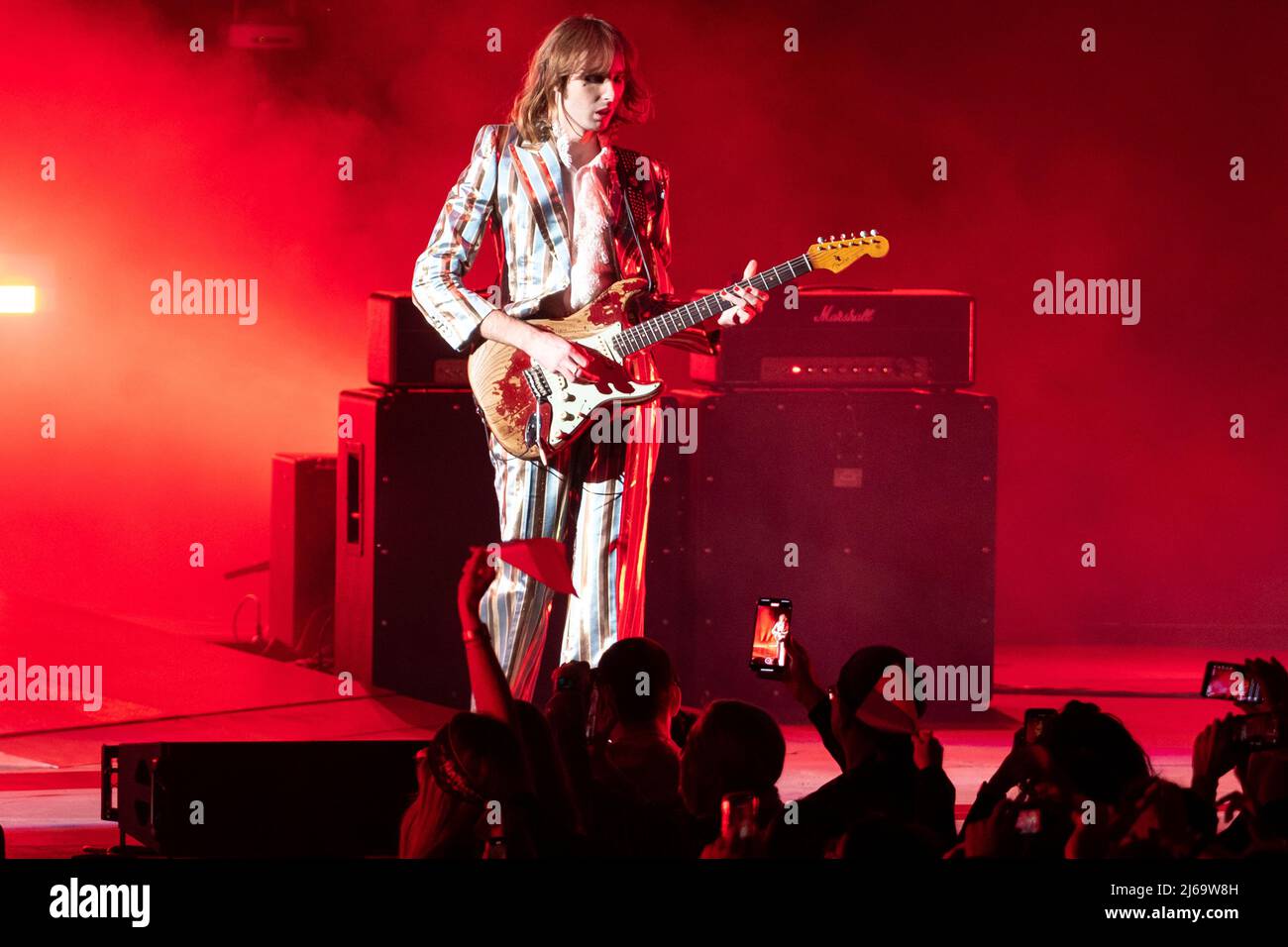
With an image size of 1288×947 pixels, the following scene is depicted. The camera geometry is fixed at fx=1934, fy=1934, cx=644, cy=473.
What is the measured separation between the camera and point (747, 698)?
5.64 m

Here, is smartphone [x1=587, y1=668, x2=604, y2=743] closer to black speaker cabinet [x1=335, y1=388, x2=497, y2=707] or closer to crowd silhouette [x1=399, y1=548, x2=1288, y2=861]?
crowd silhouette [x1=399, y1=548, x2=1288, y2=861]

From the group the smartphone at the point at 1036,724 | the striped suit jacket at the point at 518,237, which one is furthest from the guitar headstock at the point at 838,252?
the smartphone at the point at 1036,724

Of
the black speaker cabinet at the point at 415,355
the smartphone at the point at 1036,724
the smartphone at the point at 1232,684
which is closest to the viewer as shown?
the smartphone at the point at 1036,724

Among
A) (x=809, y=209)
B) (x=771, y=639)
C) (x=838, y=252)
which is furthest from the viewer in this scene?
(x=809, y=209)

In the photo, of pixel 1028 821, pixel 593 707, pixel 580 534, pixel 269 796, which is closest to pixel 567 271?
pixel 580 534

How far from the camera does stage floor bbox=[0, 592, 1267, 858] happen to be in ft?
14.7

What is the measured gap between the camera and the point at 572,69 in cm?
387

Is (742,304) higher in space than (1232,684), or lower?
higher

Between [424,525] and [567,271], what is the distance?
1911 mm

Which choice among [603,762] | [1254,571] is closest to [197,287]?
[1254,571]

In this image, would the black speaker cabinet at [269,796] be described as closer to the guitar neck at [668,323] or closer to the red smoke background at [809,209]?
the guitar neck at [668,323]

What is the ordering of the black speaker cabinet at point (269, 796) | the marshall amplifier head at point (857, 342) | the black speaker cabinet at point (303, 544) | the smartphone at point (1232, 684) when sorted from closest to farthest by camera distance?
the black speaker cabinet at point (269, 796) → the smartphone at point (1232, 684) → the marshall amplifier head at point (857, 342) → the black speaker cabinet at point (303, 544)

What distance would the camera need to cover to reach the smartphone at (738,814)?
2.44 meters

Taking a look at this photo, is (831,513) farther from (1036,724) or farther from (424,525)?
(1036,724)
